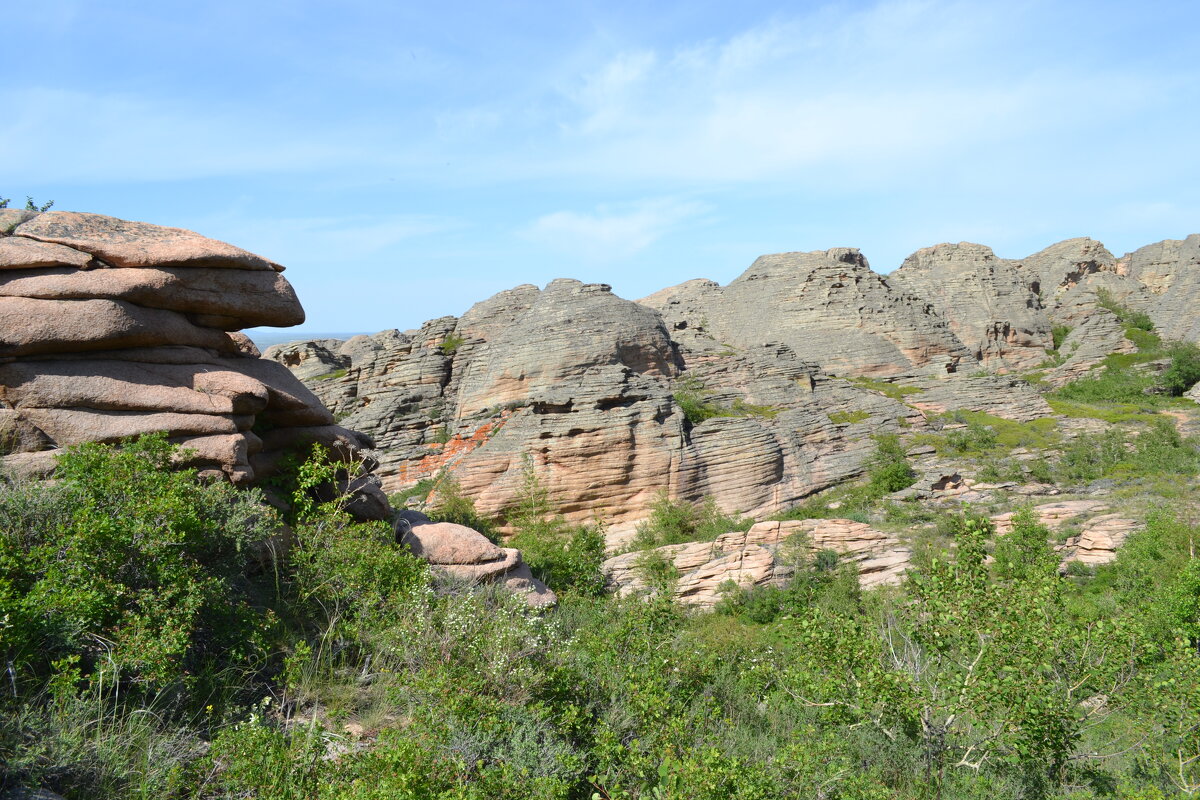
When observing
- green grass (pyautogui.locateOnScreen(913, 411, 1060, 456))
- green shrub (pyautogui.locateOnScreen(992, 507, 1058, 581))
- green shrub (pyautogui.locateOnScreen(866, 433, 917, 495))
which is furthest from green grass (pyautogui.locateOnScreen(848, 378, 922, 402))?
green shrub (pyautogui.locateOnScreen(992, 507, 1058, 581))

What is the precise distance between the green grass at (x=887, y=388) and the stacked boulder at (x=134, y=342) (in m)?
28.8

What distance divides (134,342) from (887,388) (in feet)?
108

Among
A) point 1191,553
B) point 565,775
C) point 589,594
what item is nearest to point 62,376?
point 565,775

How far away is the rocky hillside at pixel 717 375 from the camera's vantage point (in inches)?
1070

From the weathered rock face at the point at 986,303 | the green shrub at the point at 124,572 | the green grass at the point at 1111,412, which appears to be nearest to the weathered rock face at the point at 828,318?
the weathered rock face at the point at 986,303

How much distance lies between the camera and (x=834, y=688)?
27.7 ft

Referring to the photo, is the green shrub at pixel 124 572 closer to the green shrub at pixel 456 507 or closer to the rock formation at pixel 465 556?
the rock formation at pixel 465 556

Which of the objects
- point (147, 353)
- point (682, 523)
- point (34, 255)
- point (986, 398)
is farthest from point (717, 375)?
point (34, 255)

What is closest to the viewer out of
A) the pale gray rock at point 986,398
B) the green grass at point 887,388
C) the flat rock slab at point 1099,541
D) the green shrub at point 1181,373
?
the flat rock slab at point 1099,541

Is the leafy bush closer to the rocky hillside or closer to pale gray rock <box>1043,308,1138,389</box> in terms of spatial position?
the rocky hillside

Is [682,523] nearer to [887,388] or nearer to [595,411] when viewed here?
[595,411]

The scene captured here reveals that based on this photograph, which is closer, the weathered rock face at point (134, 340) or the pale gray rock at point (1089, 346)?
the weathered rock face at point (134, 340)

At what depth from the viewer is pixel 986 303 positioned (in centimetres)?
4966

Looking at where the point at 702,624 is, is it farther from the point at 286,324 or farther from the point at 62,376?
the point at 62,376
